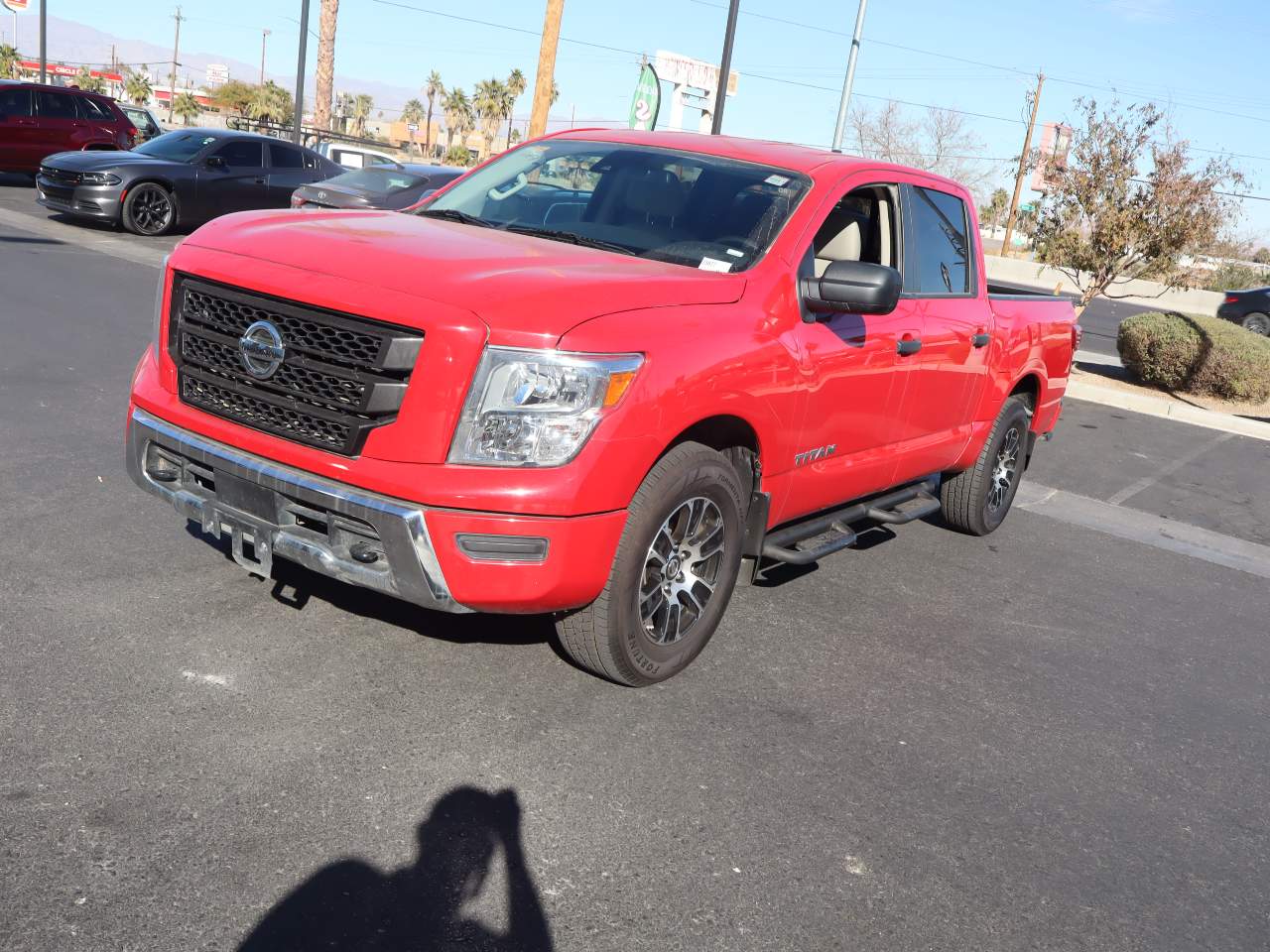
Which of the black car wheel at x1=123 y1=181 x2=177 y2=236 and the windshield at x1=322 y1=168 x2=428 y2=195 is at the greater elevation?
the windshield at x1=322 y1=168 x2=428 y2=195

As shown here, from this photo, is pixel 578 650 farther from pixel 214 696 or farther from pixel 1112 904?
pixel 1112 904

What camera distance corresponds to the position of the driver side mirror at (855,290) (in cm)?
439

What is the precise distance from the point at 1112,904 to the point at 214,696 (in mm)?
2737

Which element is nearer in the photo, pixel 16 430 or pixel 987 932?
pixel 987 932

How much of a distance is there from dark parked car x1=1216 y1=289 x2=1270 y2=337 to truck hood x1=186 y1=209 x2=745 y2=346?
2388 centimetres

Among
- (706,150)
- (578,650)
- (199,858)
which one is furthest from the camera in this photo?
(706,150)

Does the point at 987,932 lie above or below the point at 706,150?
below

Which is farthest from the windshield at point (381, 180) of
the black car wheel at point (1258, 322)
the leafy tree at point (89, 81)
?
the leafy tree at point (89, 81)

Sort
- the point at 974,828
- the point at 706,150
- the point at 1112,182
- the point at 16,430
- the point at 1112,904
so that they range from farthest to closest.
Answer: the point at 1112,182 < the point at 16,430 < the point at 706,150 < the point at 974,828 < the point at 1112,904

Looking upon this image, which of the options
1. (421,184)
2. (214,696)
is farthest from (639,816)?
(421,184)

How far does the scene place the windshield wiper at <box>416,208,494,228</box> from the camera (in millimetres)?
4994

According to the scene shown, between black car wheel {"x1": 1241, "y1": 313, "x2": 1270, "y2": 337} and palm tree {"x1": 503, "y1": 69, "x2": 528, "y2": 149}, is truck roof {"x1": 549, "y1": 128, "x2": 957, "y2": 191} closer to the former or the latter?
black car wheel {"x1": 1241, "y1": 313, "x2": 1270, "y2": 337}

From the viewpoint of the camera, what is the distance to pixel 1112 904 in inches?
130

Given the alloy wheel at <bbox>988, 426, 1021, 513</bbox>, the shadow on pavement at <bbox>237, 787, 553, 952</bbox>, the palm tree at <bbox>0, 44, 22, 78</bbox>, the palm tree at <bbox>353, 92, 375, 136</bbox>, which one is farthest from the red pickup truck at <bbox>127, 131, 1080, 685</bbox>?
the palm tree at <bbox>353, 92, 375, 136</bbox>
